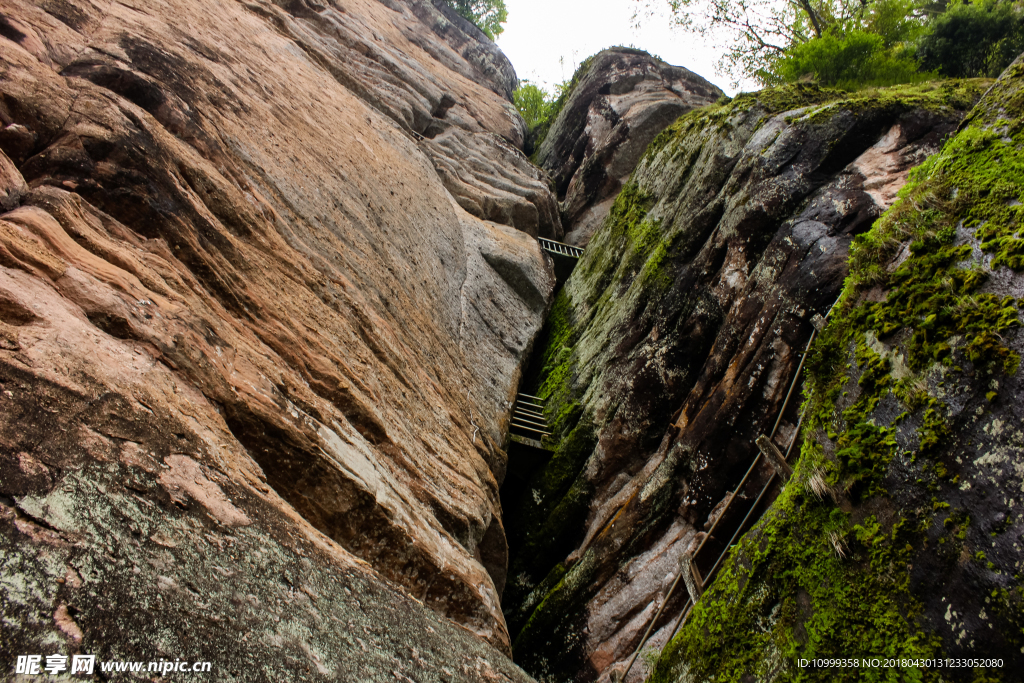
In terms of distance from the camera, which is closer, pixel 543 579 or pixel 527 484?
pixel 543 579

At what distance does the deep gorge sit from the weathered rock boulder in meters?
0.03

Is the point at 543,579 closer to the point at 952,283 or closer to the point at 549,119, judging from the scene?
the point at 952,283

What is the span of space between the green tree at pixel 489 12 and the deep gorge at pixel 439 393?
24564 mm

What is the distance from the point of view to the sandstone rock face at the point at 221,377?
2.65 m

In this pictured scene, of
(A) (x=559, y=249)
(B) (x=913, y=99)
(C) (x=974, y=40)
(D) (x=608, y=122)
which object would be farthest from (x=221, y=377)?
(D) (x=608, y=122)

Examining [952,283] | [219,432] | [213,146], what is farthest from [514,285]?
[219,432]

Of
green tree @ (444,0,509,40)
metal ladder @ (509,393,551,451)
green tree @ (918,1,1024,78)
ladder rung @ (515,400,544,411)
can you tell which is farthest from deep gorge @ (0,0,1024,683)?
green tree @ (444,0,509,40)

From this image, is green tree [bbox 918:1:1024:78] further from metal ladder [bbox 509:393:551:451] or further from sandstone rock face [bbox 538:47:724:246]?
metal ladder [bbox 509:393:551:451]

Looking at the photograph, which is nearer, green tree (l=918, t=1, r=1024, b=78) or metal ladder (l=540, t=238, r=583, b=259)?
green tree (l=918, t=1, r=1024, b=78)

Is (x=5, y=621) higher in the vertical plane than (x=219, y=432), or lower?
higher

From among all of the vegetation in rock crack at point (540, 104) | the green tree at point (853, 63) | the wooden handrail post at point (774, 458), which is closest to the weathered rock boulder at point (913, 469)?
the wooden handrail post at point (774, 458)

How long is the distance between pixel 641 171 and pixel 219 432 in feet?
44.9

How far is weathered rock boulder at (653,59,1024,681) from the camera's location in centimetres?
407

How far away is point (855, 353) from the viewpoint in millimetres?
5992
